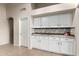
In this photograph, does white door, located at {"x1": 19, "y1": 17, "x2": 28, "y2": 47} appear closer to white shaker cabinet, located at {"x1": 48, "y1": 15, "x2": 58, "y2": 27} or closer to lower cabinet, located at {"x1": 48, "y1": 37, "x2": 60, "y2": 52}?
white shaker cabinet, located at {"x1": 48, "y1": 15, "x2": 58, "y2": 27}

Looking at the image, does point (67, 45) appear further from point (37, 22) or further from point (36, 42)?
point (37, 22)

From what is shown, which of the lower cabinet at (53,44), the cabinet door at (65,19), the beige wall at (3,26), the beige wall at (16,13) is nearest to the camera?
the cabinet door at (65,19)

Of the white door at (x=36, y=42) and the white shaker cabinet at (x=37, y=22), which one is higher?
the white shaker cabinet at (x=37, y=22)

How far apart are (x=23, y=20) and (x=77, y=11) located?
3744 mm

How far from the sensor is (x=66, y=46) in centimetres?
460

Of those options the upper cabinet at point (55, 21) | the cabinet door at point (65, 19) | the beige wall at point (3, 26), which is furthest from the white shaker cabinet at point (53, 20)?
the beige wall at point (3, 26)

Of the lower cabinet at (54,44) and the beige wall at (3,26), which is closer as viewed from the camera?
the lower cabinet at (54,44)

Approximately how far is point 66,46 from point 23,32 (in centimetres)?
325

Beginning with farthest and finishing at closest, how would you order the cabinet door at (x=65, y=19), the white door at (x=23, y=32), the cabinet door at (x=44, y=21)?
the white door at (x=23, y=32)
the cabinet door at (x=44, y=21)
the cabinet door at (x=65, y=19)

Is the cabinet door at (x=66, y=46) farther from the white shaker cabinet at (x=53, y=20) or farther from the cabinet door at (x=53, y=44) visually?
the white shaker cabinet at (x=53, y=20)

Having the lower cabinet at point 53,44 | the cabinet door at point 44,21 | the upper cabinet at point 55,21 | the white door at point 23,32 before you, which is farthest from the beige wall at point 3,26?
the lower cabinet at point 53,44

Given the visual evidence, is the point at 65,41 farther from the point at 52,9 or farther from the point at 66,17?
the point at 52,9

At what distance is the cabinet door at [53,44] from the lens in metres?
4.93

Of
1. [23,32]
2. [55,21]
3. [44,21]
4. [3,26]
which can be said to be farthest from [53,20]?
[3,26]
